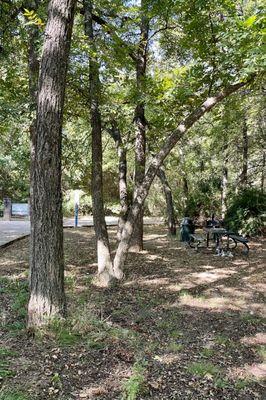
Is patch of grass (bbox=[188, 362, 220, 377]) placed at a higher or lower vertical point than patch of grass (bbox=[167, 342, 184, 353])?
lower

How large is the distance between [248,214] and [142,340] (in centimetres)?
984

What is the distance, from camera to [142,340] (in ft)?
14.0

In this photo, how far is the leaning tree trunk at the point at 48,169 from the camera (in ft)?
13.0

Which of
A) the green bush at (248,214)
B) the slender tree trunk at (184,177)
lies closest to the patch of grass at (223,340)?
the green bush at (248,214)

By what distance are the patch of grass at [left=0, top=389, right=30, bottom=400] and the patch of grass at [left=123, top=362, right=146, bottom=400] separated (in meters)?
0.79

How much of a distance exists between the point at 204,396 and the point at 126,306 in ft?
8.04

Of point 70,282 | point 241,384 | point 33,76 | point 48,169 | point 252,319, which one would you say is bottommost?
point 241,384

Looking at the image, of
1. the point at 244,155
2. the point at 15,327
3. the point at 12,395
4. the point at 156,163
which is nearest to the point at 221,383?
the point at 12,395

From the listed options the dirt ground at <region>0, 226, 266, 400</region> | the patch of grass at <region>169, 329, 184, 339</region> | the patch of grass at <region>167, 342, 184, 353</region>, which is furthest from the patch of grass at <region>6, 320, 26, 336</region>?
the patch of grass at <region>169, 329, 184, 339</region>

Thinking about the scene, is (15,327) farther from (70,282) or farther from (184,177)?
(184,177)

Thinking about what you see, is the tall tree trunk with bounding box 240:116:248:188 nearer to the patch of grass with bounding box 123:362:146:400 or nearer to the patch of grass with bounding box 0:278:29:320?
the patch of grass with bounding box 0:278:29:320

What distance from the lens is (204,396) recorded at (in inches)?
125

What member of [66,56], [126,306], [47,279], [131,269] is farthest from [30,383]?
[131,269]

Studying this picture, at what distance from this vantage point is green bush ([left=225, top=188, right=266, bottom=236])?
511 inches
